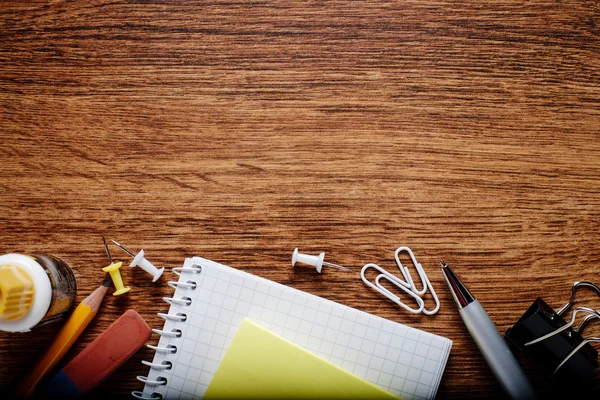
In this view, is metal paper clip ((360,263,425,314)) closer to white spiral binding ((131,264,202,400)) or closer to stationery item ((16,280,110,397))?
white spiral binding ((131,264,202,400))

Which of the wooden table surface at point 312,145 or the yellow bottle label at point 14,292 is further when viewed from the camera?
the wooden table surface at point 312,145

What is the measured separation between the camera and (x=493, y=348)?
2.16ft

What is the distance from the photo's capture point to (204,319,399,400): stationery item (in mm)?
658

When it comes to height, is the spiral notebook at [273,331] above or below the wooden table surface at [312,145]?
below

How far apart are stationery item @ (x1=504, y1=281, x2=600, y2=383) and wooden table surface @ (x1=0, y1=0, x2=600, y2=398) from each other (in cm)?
5


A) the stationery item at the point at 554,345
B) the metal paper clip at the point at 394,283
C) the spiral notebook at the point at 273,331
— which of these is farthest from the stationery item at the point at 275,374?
the stationery item at the point at 554,345

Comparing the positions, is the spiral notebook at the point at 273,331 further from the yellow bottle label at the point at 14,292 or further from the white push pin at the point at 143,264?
the yellow bottle label at the point at 14,292

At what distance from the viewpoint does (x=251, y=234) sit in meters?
0.72

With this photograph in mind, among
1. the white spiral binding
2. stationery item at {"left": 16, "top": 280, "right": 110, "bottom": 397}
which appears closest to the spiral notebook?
the white spiral binding

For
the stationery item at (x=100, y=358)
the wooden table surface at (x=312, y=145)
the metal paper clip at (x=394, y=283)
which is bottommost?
the stationery item at (x=100, y=358)

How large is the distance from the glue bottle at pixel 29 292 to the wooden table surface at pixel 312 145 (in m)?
0.05

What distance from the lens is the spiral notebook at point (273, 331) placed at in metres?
0.68

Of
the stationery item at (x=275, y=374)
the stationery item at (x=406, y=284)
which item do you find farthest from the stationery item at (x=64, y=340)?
the stationery item at (x=406, y=284)

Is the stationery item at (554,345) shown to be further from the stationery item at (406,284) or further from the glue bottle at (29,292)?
the glue bottle at (29,292)
